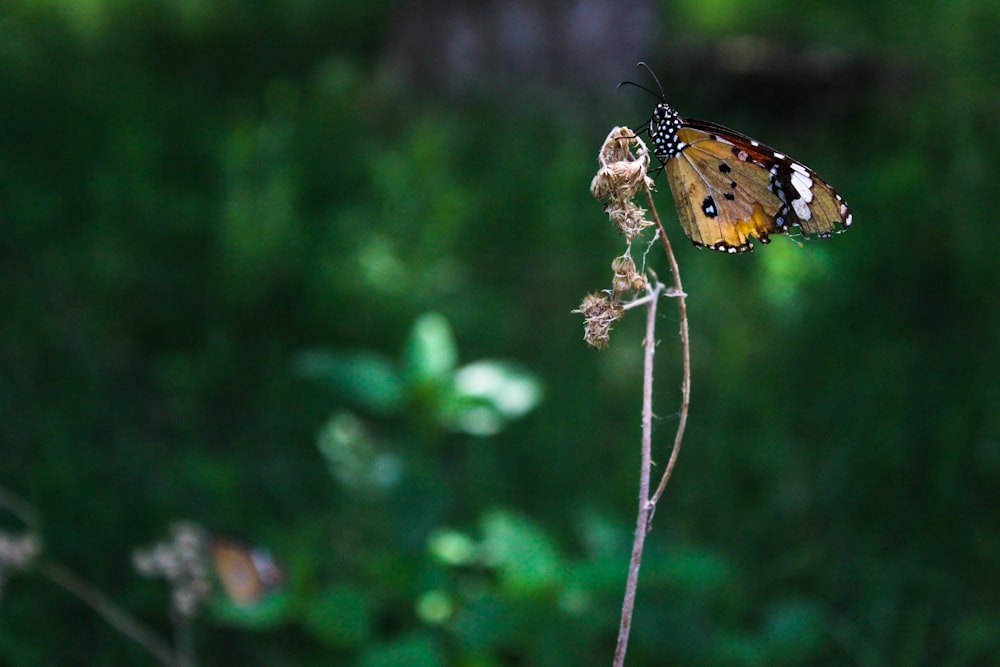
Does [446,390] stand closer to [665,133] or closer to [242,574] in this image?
[242,574]

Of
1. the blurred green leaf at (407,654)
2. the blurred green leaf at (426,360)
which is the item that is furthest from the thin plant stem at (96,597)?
the blurred green leaf at (426,360)

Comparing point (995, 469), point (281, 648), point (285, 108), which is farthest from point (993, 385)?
point (285, 108)

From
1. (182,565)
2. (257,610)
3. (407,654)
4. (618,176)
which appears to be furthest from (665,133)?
(257,610)

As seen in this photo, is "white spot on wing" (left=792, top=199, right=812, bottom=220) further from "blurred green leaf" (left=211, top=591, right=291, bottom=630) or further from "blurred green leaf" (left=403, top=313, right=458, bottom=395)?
"blurred green leaf" (left=211, top=591, right=291, bottom=630)

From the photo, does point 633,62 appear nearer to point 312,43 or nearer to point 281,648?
point 312,43

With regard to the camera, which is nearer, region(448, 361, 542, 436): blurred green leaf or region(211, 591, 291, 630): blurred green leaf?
region(211, 591, 291, 630): blurred green leaf

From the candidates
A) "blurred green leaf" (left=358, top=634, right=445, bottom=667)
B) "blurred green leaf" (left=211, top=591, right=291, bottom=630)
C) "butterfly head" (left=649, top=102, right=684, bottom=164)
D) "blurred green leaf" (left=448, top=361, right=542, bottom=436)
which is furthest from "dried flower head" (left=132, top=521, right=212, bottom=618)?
"butterfly head" (left=649, top=102, right=684, bottom=164)
